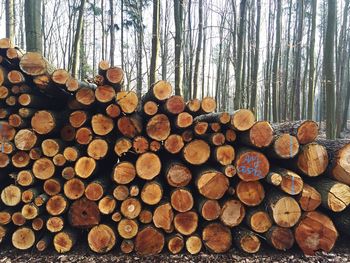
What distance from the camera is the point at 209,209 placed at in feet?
11.5

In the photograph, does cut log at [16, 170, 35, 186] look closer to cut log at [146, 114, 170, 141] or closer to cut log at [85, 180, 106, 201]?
cut log at [85, 180, 106, 201]

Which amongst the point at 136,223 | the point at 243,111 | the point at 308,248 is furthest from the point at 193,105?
the point at 308,248

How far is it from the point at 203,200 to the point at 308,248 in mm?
1368

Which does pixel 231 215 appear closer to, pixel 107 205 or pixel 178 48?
pixel 107 205

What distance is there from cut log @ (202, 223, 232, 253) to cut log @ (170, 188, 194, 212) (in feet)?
1.20

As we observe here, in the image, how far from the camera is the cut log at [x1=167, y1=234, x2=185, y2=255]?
3.48 m

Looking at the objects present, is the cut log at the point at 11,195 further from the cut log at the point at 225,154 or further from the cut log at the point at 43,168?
the cut log at the point at 225,154

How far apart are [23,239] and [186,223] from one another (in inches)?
80.6

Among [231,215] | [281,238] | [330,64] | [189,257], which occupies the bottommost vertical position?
[189,257]

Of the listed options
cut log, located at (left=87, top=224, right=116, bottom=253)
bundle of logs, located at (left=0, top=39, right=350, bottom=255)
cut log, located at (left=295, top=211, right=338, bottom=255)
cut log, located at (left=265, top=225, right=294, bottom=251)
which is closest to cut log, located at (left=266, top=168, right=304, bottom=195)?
bundle of logs, located at (left=0, top=39, right=350, bottom=255)

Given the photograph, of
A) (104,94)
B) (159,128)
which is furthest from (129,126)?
(104,94)

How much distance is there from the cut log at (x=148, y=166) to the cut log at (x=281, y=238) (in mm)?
1584

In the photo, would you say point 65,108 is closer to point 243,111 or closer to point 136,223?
point 136,223

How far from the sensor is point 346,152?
3.43 m
